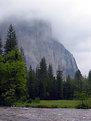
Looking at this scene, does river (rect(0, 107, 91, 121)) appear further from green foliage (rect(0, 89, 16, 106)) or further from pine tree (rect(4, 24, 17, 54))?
pine tree (rect(4, 24, 17, 54))

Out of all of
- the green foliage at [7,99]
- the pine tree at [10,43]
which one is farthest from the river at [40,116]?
the pine tree at [10,43]

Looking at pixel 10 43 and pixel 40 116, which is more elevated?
pixel 10 43

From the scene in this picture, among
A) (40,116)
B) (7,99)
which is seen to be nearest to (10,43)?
(7,99)

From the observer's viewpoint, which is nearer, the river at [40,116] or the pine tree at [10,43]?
the river at [40,116]

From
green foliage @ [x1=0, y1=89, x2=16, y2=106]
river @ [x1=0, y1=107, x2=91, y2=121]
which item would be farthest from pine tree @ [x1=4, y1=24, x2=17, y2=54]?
river @ [x1=0, y1=107, x2=91, y2=121]

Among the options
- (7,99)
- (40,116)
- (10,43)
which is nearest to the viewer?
(40,116)

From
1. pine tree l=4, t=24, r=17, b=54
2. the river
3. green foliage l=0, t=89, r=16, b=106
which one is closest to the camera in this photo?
the river

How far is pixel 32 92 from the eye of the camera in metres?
68.2

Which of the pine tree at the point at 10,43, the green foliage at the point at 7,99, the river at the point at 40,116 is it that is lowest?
the river at the point at 40,116

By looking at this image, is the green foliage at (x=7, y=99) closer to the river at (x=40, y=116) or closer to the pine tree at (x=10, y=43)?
the river at (x=40, y=116)

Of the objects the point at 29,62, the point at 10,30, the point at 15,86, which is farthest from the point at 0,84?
the point at 29,62

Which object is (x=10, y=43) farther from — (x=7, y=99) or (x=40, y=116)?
(x=40, y=116)

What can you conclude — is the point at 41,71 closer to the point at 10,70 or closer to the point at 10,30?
the point at 10,30

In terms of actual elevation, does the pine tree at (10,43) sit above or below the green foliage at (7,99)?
above
